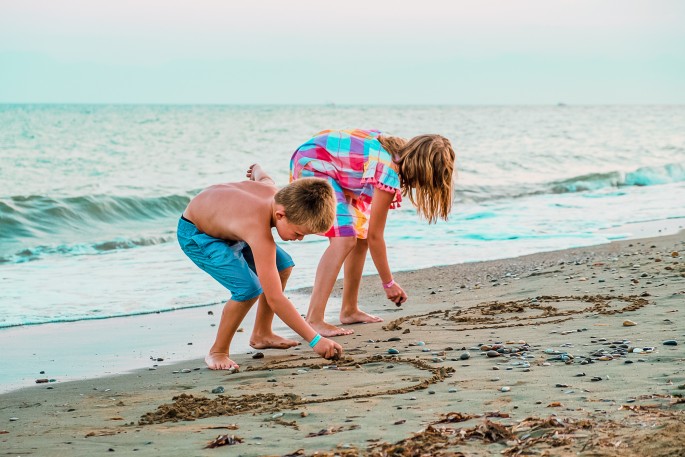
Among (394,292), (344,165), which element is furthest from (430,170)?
(394,292)

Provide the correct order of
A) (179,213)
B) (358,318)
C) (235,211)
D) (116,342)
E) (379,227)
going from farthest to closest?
(179,213)
(358,318)
(116,342)
(379,227)
(235,211)

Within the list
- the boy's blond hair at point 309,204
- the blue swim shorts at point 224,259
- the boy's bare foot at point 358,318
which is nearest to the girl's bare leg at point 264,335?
the blue swim shorts at point 224,259

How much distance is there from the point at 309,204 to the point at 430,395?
1.11 metres

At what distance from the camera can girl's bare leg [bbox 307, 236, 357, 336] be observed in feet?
17.8

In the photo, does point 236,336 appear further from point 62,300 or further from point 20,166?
point 20,166

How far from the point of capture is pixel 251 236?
4285 mm

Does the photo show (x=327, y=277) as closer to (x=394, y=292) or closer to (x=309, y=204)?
(x=394, y=292)

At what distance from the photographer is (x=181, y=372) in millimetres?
4594

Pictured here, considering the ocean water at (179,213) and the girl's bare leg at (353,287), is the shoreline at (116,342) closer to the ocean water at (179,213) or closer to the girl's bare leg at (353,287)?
the girl's bare leg at (353,287)

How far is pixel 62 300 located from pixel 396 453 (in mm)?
5015

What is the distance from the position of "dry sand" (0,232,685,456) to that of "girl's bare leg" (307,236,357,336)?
0.23 meters

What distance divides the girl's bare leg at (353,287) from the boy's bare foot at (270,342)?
80 cm

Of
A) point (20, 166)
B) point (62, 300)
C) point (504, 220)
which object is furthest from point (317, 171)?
point (20, 166)

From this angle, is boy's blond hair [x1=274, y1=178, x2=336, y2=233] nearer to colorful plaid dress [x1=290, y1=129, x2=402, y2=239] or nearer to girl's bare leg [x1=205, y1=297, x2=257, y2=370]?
girl's bare leg [x1=205, y1=297, x2=257, y2=370]
